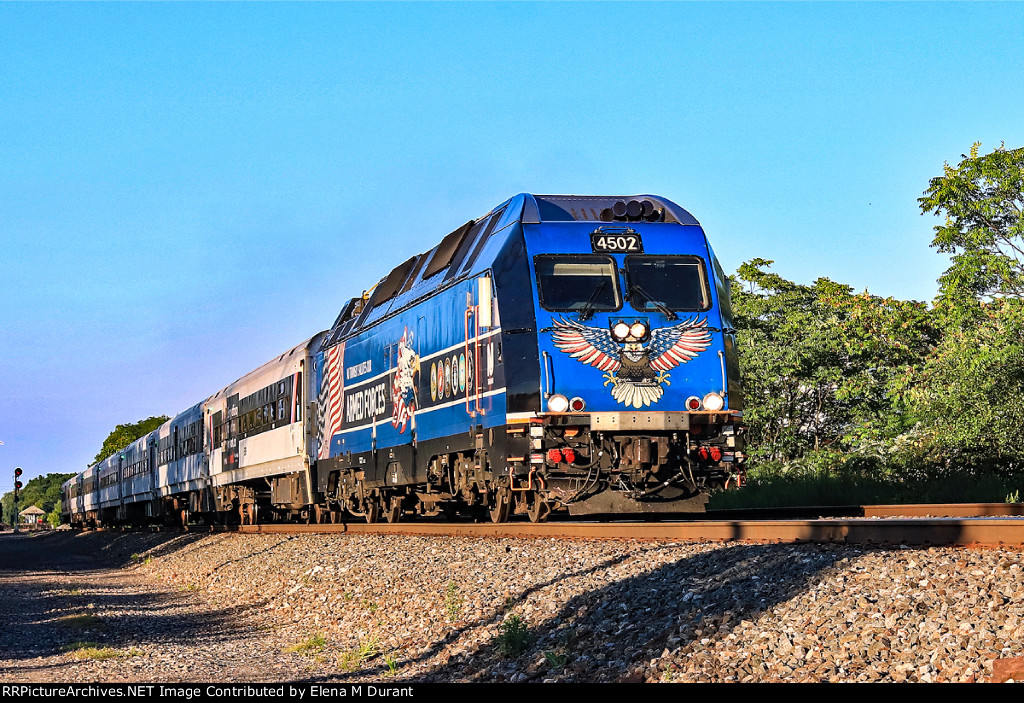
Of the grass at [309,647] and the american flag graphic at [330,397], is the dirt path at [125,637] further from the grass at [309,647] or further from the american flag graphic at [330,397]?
the american flag graphic at [330,397]

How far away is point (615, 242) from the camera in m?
13.9

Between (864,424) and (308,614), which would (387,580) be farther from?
(864,424)

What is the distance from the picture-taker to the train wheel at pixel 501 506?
14656mm

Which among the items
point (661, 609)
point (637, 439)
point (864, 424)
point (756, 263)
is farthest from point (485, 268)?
point (756, 263)

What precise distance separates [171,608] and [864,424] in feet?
57.4

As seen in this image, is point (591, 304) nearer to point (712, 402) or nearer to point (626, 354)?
point (626, 354)

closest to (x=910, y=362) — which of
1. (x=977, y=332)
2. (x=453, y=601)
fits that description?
(x=977, y=332)

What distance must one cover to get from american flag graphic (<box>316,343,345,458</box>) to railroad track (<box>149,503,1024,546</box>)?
82.3 inches

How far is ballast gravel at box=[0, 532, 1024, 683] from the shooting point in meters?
6.50

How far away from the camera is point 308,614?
13.2 m

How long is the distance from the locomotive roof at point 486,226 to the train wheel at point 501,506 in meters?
2.96

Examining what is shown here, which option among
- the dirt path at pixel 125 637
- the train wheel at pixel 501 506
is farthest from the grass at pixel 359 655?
the train wheel at pixel 501 506

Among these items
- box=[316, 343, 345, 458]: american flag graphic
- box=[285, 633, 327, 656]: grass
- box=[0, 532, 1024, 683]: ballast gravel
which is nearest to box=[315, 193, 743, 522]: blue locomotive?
box=[0, 532, 1024, 683]: ballast gravel

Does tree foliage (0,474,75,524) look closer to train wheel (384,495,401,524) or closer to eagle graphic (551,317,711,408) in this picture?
train wheel (384,495,401,524)
